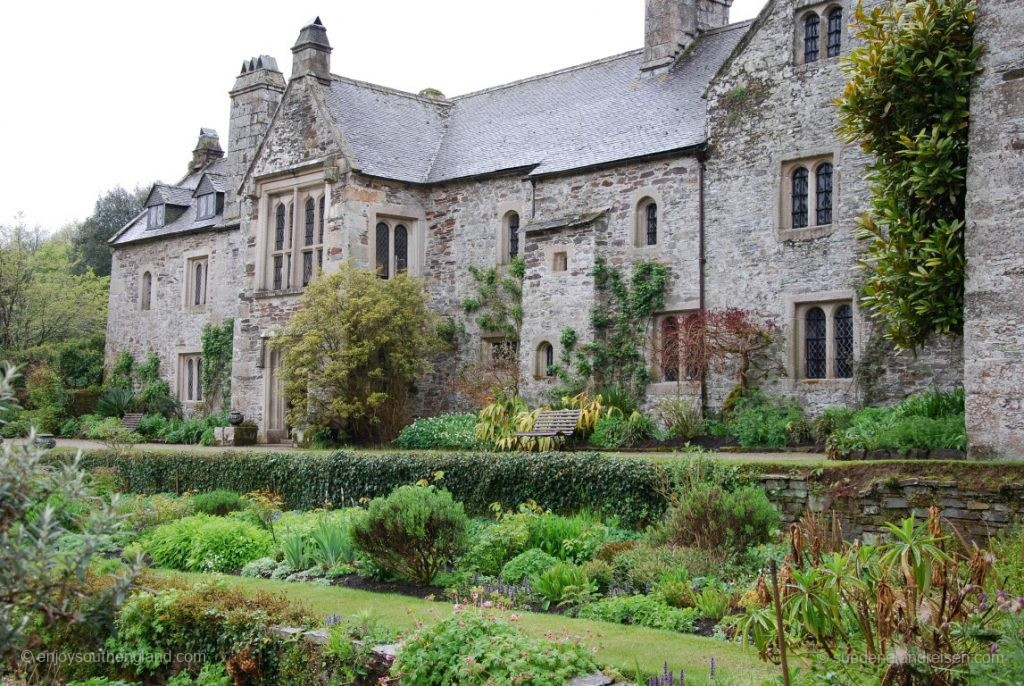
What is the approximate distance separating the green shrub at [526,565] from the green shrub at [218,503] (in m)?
6.65

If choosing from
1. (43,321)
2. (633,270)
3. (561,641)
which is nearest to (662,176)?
(633,270)

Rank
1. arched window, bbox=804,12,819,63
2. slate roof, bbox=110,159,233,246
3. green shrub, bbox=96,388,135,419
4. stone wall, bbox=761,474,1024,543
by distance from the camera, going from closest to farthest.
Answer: stone wall, bbox=761,474,1024,543 → arched window, bbox=804,12,819,63 → green shrub, bbox=96,388,135,419 → slate roof, bbox=110,159,233,246

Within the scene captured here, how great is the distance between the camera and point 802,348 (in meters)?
19.1

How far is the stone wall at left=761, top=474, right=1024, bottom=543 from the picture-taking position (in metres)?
10.7

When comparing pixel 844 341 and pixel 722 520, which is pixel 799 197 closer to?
pixel 844 341

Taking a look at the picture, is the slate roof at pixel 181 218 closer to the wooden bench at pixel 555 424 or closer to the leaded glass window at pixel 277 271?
the leaded glass window at pixel 277 271

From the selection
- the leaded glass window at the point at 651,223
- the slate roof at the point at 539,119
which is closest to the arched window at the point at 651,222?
the leaded glass window at the point at 651,223

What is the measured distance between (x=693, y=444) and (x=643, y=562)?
27.2 feet

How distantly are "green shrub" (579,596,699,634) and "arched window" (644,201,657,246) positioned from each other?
13.0 meters

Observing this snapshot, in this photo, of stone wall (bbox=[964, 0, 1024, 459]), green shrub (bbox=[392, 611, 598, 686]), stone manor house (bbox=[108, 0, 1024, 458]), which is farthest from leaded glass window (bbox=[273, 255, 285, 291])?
green shrub (bbox=[392, 611, 598, 686])

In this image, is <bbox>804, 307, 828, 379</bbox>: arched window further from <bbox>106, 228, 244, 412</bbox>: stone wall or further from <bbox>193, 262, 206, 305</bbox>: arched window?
<bbox>193, 262, 206, 305</bbox>: arched window

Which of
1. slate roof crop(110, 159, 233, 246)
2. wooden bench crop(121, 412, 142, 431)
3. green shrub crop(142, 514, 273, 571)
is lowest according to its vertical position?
green shrub crop(142, 514, 273, 571)

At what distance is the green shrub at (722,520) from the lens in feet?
35.3

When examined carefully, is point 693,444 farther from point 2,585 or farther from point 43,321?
point 43,321
